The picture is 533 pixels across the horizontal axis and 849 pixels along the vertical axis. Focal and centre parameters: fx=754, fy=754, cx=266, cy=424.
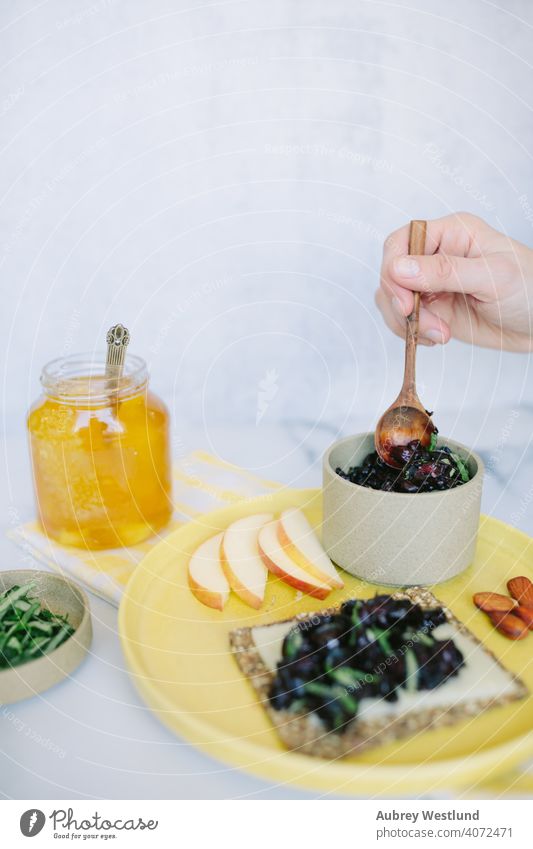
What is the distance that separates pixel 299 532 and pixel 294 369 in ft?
2.99

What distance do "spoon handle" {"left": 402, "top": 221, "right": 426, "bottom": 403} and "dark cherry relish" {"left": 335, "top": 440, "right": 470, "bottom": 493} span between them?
91mm

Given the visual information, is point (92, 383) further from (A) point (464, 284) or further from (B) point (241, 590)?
(A) point (464, 284)

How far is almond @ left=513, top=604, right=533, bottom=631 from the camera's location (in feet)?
3.10

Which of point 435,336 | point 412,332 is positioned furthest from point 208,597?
point 435,336

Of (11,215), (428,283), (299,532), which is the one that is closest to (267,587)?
(299,532)

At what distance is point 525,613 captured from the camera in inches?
37.7

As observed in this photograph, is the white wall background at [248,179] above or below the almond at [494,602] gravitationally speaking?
above

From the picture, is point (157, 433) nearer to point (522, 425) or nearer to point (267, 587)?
point (267, 587)

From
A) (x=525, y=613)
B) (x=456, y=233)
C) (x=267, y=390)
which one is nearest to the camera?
(x=525, y=613)

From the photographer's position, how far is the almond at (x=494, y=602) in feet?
3.16

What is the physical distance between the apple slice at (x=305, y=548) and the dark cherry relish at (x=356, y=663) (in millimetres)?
196

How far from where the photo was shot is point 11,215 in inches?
69.7
